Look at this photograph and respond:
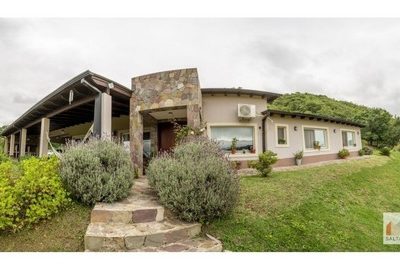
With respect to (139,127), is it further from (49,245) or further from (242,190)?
(49,245)

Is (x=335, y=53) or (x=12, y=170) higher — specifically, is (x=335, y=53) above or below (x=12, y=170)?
above

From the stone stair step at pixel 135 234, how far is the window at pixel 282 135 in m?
7.35

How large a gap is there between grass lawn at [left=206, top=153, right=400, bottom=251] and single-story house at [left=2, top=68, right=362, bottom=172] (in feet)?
7.79

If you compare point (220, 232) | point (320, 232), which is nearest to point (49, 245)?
point (220, 232)

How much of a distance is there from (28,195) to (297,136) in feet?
32.6

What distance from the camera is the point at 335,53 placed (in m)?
5.30

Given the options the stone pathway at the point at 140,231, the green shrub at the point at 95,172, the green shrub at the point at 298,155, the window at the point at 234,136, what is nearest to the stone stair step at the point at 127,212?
the stone pathway at the point at 140,231

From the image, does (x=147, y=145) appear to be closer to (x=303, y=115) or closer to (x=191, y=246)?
(x=303, y=115)

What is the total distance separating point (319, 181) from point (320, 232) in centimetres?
336

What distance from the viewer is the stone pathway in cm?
326

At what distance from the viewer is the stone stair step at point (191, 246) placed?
334cm

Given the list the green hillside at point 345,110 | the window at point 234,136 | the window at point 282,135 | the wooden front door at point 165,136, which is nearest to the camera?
the window at point 234,136

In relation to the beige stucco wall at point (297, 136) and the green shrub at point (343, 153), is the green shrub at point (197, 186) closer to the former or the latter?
the beige stucco wall at point (297, 136)

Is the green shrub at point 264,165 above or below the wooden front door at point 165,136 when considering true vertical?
below
